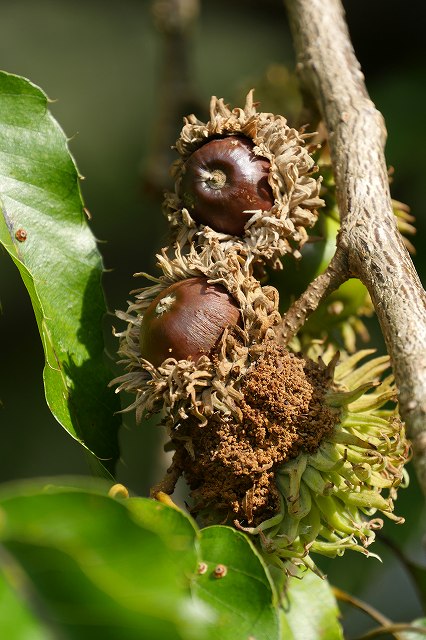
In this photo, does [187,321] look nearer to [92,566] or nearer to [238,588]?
[238,588]

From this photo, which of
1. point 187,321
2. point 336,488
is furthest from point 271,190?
A: point 336,488

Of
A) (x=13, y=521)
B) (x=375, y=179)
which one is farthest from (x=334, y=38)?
(x=13, y=521)

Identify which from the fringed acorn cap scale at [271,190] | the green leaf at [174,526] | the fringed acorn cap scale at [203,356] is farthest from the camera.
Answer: the fringed acorn cap scale at [271,190]

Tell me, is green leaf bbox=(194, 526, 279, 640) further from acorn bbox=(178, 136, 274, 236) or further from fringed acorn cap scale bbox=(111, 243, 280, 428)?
acorn bbox=(178, 136, 274, 236)

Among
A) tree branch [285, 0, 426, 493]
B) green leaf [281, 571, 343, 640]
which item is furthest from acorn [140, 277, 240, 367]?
green leaf [281, 571, 343, 640]

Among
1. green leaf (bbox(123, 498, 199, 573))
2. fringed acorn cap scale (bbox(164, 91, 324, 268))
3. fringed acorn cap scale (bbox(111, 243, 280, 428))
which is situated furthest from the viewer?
fringed acorn cap scale (bbox(164, 91, 324, 268))

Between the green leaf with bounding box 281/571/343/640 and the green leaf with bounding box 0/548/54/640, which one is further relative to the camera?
the green leaf with bounding box 281/571/343/640

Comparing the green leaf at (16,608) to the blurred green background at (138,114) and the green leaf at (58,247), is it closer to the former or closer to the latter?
the green leaf at (58,247)

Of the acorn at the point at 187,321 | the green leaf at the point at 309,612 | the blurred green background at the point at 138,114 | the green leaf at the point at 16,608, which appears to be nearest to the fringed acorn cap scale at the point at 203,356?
the acorn at the point at 187,321
